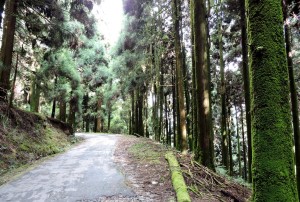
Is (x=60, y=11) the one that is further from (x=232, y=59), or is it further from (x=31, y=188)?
(x=232, y=59)

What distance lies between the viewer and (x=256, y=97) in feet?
11.2

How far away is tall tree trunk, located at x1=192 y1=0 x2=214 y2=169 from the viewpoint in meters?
8.57

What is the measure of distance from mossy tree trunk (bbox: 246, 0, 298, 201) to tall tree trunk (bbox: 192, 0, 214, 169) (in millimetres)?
5128

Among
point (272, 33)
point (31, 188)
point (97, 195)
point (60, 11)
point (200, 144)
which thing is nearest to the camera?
point (272, 33)

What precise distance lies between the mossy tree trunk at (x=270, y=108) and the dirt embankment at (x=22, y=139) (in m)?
7.27

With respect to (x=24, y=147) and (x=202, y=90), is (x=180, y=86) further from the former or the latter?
(x=24, y=147)

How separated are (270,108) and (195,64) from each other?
227 inches

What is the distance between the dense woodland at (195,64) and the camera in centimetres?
333

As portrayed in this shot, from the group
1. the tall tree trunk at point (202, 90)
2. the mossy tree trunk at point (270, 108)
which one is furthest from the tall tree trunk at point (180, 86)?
the mossy tree trunk at point (270, 108)

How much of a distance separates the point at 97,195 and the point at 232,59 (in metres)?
14.3

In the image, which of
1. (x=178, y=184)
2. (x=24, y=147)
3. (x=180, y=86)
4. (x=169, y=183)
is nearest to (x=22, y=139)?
(x=24, y=147)

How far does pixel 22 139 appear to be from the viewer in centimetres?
1103

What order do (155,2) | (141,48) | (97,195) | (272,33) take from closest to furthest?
(272,33)
(97,195)
(155,2)
(141,48)

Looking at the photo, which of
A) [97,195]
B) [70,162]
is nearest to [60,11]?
[70,162]
